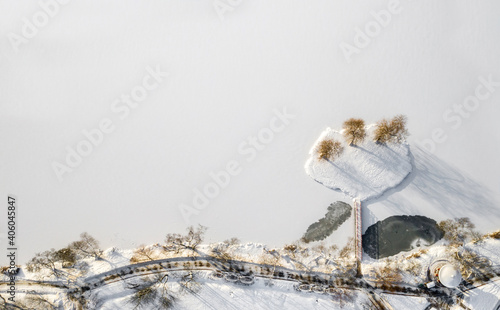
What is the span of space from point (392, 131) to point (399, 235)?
239 inches

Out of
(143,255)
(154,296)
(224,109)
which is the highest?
(224,109)

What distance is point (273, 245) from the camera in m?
17.8

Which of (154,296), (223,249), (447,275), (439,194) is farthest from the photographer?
(223,249)

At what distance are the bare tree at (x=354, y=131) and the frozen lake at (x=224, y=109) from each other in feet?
2.10

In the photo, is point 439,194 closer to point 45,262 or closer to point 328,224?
point 328,224

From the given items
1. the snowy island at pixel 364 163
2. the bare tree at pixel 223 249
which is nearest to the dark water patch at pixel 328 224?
the snowy island at pixel 364 163

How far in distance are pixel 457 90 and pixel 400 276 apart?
11.6 metres

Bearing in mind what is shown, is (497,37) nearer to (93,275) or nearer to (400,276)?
(400,276)

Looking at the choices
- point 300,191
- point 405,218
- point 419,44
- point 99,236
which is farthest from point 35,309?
point 419,44

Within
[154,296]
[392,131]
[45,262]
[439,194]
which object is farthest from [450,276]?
[45,262]

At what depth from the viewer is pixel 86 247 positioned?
18.3 m

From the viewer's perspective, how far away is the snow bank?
17719 mm

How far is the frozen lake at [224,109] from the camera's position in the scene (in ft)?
59.1

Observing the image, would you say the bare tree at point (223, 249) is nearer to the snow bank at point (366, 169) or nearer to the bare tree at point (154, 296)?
the bare tree at point (154, 296)
